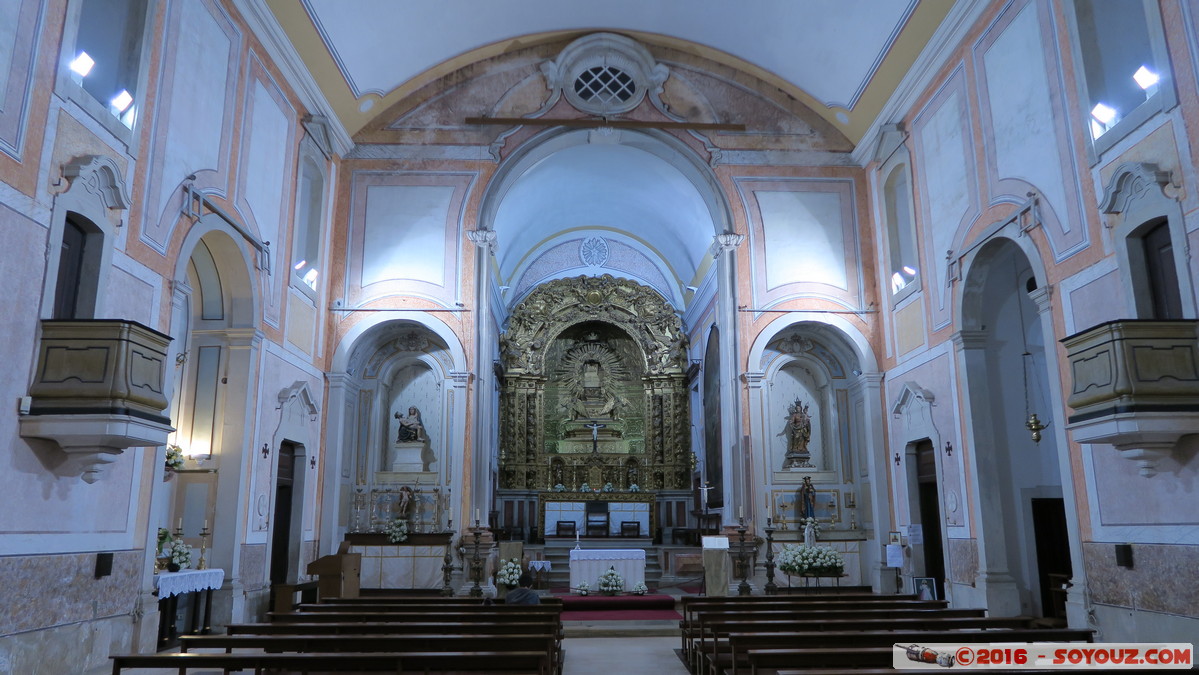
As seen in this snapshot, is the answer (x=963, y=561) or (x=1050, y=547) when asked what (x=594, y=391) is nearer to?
(x=963, y=561)

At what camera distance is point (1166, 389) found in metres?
7.34

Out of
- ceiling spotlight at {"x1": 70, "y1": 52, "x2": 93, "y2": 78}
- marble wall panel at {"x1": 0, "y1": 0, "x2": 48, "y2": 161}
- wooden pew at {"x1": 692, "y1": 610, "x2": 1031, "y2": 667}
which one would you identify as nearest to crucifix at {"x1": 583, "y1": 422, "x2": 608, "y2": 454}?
wooden pew at {"x1": 692, "y1": 610, "x2": 1031, "y2": 667}

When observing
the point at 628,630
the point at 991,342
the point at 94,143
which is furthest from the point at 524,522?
the point at 94,143

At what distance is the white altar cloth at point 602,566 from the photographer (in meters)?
15.5

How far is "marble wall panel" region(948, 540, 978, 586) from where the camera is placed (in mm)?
11828

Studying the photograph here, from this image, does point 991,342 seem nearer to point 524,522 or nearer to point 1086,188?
point 1086,188

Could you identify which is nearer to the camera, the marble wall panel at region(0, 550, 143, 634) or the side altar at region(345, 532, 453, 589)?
the marble wall panel at region(0, 550, 143, 634)

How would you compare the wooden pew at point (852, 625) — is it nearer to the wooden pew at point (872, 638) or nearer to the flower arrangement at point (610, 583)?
the wooden pew at point (872, 638)

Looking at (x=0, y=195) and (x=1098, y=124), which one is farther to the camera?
(x=1098, y=124)

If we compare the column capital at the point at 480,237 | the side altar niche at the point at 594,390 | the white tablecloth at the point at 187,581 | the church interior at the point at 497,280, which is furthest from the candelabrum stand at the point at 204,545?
the side altar niche at the point at 594,390

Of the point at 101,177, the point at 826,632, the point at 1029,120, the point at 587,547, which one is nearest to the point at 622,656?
the point at 826,632

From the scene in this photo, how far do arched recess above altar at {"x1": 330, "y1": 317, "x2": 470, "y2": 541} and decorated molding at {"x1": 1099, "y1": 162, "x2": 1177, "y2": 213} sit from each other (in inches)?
409

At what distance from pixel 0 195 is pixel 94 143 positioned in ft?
5.09

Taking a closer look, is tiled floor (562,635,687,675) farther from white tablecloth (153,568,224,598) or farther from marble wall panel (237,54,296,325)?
marble wall panel (237,54,296,325)
